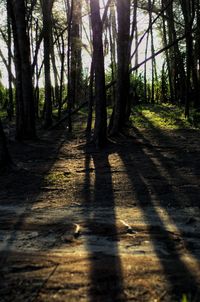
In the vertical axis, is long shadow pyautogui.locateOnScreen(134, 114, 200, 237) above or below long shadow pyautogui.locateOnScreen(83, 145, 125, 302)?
above

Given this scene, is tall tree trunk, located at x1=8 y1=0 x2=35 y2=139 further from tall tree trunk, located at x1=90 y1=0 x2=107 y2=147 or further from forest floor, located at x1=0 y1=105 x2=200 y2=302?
forest floor, located at x1=0 y1=105 x2=200 y2=302

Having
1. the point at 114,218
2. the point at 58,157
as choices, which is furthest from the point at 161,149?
the point at 114,218

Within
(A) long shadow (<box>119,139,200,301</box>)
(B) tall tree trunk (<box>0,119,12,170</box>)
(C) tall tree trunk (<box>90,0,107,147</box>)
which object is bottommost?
(A) long shadow (<box>119,139,200,301</box>)

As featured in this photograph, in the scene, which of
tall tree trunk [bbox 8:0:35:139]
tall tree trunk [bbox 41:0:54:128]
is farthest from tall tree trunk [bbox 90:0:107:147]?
tall tree trunk [bbox 41:0:54:128]

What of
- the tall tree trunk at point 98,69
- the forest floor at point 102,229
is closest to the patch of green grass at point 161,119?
the tall tree trunk at point 98,69

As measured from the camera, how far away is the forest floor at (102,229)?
3.65m

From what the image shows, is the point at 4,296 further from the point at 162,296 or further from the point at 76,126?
the point at 76,126

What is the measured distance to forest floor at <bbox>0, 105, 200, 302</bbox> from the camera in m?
3.65

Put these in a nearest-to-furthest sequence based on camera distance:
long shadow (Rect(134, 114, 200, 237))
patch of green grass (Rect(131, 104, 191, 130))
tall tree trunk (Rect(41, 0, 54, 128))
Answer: long shadow (Rect(134, 114, 200, 237))
patch of green grass (Rect(131, 104, 191, 130))
tall tree trunk (Rect(41, 0, 54, 128))

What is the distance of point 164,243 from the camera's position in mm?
4430

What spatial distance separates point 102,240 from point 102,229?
34 cm

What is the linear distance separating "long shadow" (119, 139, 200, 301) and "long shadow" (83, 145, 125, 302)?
1.14ft

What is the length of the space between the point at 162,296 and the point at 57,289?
30.4 inches

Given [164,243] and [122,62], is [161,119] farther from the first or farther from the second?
[164,243]
